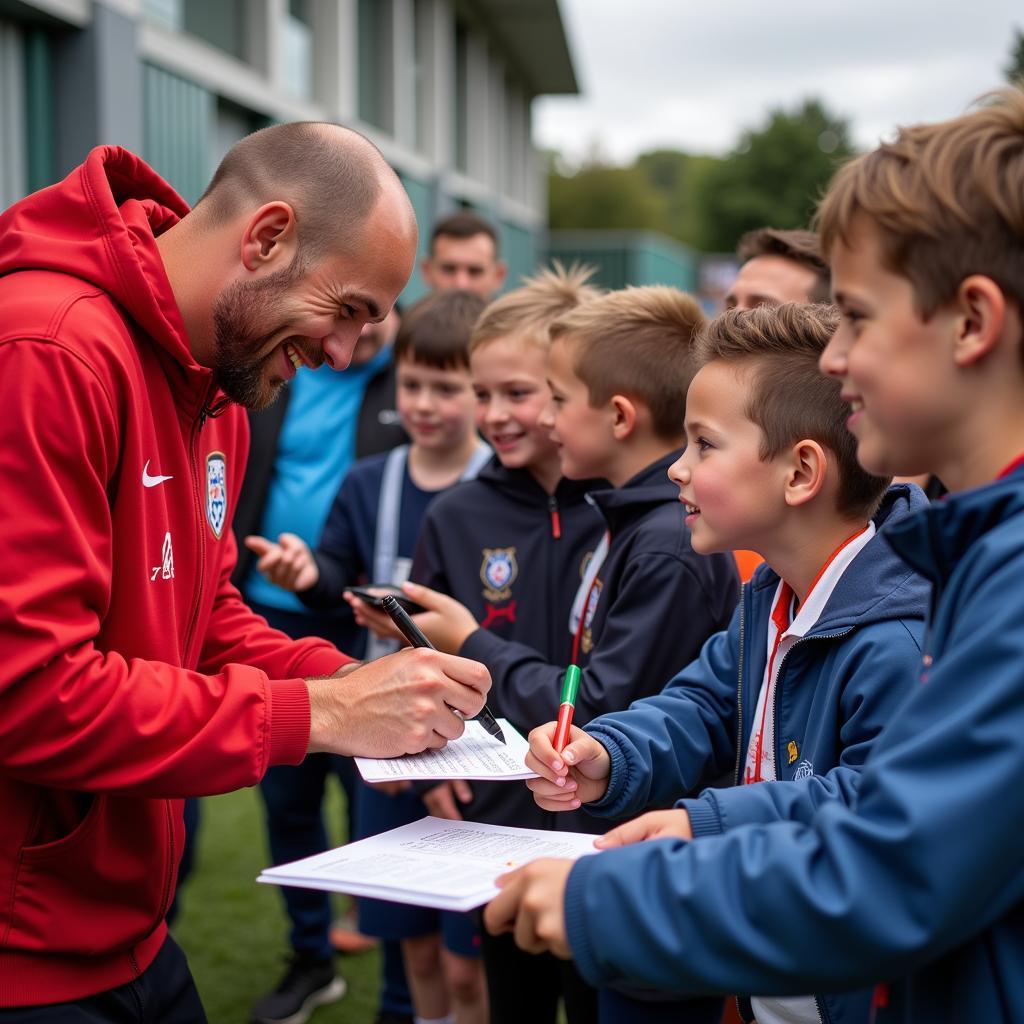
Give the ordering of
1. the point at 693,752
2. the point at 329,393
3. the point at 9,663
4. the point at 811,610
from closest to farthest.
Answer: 1. the point at 9,663
2. the point at 811,610
3. the point at 693,752
4. the point at 329,393

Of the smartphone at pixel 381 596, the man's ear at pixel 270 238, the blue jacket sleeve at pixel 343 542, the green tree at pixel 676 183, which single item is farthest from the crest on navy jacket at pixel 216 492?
the green tree at pixel 676 183

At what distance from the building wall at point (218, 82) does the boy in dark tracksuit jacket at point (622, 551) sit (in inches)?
160

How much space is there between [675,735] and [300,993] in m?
2.54

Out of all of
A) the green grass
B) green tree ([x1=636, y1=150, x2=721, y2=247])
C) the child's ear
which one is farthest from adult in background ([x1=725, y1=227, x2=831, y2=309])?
green tree ([x1=636, y1=150, x2=721, y2=247])

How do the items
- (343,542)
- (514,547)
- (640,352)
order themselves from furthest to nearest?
1. (343,542)
2. (514,547)
3. (640,352)

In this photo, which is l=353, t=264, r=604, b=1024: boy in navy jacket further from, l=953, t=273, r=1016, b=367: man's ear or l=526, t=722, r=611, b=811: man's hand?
l=953, t=273, r=1016, b=367: man's ear

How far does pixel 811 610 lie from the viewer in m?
1.91

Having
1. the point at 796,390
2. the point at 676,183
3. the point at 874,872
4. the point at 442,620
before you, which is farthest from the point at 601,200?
the point at 874,872

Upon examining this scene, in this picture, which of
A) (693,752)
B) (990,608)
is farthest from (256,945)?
(990,608)

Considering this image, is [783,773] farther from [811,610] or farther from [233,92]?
[233,92]

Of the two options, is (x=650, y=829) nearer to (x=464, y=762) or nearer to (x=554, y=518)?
(x=464, y=762)

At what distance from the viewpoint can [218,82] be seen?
7.90 m

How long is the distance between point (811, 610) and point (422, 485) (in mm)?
2135

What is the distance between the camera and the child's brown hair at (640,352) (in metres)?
2.82
